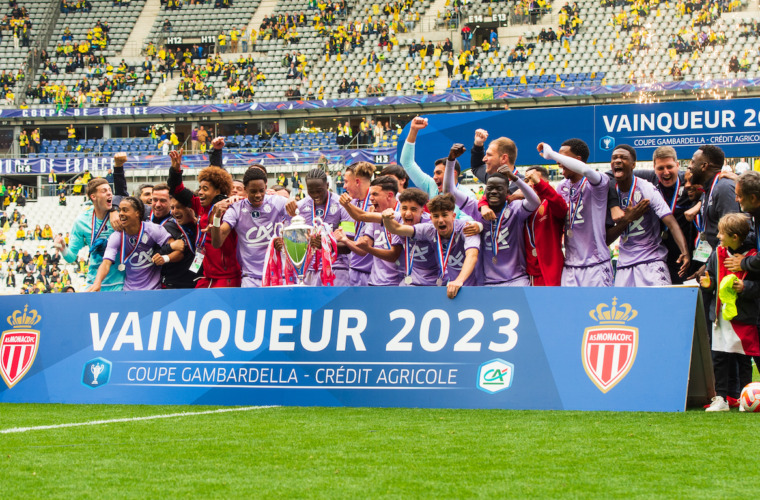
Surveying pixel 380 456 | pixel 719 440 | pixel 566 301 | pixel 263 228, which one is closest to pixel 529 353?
pixel 566 301

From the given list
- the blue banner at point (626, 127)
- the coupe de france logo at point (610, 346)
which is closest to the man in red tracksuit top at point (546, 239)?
the coupe de france logo at point (610, 346)

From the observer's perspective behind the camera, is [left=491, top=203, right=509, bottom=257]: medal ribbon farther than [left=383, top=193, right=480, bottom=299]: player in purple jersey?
Yes

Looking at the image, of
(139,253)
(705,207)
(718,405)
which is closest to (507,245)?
(705,207)

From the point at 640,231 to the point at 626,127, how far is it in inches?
167

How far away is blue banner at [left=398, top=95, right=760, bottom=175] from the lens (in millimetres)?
10344

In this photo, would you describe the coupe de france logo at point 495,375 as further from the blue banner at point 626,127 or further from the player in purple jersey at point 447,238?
the blue banner at point 626,127

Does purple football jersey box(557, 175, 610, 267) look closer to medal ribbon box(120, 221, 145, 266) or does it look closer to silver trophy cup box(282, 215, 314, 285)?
silver trophy cup box(282, 215, 314, 285)

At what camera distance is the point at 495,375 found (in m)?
6.09

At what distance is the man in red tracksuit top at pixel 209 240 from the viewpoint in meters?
7.69

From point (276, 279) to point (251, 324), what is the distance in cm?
68

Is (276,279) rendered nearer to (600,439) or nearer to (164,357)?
(164,357)

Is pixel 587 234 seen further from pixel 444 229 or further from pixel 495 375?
pixel 495 375

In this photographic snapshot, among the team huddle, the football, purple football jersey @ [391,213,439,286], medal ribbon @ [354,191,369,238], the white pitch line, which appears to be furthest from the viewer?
medal ribbon @ [354,191,369,238]

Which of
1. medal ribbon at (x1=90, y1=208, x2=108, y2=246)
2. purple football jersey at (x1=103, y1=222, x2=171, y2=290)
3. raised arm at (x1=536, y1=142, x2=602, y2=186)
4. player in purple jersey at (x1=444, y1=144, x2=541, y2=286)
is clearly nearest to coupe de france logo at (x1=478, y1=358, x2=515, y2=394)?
player in purple jersey at (x1=444, y1=144, x2=541, y2=286)
